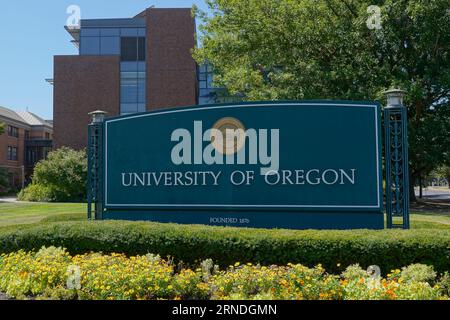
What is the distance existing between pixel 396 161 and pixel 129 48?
38.3m

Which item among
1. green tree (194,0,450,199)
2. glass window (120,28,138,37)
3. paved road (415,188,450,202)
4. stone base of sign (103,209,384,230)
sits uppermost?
glass window (120,28,138,37)

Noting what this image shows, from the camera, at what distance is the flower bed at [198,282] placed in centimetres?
512

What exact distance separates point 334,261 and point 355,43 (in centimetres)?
1726

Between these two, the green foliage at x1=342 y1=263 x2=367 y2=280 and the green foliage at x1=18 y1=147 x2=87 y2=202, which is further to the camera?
the green foliage at x1=18 y1=147 x2=87 y2=202

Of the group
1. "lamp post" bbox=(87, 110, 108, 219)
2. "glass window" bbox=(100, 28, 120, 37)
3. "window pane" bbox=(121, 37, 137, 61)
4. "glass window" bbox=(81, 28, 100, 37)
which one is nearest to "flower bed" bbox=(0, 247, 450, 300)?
"lamp post" bbox=(87, 110, 108, 219)

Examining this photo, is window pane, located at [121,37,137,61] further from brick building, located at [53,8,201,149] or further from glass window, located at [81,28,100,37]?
glass window, located at [81,28,100,37]

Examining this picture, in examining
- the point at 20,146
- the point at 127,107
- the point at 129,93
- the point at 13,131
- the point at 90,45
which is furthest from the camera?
the point at 20,146

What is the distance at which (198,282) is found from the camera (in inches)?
230

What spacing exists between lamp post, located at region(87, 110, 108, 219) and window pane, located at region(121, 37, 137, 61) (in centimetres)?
3408

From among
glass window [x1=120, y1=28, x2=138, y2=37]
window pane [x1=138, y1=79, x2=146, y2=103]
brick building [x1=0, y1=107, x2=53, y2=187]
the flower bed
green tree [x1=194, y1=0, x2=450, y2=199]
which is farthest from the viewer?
brick building [x1=0, y1=107, x2=53, y2=187]

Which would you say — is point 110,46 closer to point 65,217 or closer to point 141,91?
point 141,91

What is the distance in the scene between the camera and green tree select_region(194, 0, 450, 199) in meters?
19.9

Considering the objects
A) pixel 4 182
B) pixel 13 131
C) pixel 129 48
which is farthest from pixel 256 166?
pixel 13 131

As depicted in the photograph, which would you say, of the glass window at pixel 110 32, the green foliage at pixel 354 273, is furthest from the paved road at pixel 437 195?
the green foliage at pixel 354 273
